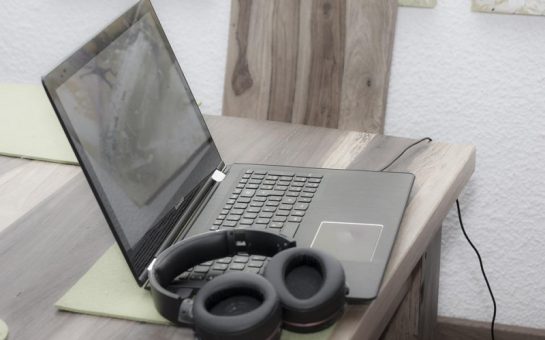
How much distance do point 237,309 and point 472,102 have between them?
0.91 m

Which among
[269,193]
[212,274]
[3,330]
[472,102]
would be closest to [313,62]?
[472,102]

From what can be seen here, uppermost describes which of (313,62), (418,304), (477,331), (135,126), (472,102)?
(135,126)

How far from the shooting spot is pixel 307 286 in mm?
814

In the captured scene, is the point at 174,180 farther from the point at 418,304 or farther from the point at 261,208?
the point at 418,304

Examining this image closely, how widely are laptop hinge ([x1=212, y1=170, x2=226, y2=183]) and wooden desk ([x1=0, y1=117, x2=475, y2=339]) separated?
0.07m

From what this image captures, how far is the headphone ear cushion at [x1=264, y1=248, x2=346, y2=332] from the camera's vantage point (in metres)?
0.78

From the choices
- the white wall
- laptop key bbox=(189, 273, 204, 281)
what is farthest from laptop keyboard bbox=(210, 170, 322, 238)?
the white wall

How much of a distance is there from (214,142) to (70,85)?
41 centimetres

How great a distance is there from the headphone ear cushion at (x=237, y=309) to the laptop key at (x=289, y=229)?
0.17 m

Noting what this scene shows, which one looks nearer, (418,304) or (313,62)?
(418,304)

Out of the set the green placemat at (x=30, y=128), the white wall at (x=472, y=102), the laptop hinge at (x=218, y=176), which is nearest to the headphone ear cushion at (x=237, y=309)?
the laptop hinge at (x=218, y=176)

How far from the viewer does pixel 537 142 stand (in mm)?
1539

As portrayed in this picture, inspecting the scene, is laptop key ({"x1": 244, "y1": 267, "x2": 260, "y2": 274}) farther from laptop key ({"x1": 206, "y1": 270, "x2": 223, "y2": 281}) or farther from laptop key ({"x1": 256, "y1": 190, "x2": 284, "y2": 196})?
laptop key ({"x1": 256, "y1": 190, "x2": 284, "y2": 196})

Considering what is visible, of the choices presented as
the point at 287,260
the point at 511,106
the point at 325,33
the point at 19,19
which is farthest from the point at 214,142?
the point at 19,19
